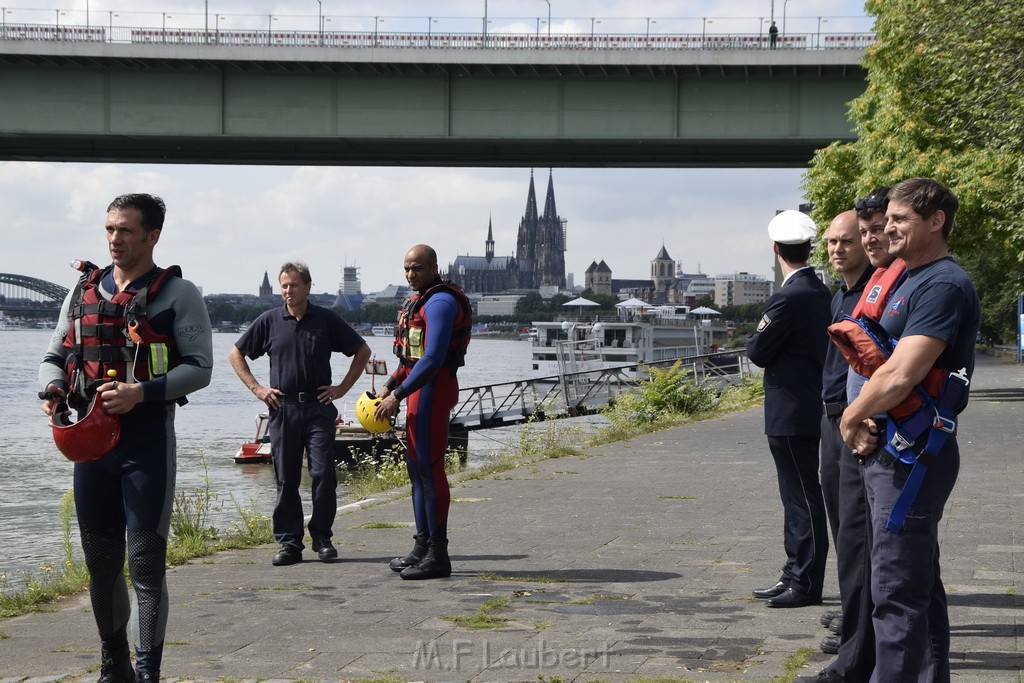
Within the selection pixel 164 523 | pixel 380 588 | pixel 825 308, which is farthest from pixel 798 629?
pixel 164 523

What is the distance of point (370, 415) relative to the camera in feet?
25.7

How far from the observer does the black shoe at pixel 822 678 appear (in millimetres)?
4723

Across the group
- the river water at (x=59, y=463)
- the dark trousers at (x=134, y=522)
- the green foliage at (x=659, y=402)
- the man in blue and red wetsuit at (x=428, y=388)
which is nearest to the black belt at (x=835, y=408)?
the man in blue and red wetsuit at (x=428, y=388)

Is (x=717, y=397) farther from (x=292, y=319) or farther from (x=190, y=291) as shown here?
(x=190, y=291)

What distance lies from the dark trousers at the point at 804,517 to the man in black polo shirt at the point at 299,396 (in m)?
2.96

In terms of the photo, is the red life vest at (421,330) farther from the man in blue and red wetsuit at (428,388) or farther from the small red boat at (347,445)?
the small red boat at (347,445)

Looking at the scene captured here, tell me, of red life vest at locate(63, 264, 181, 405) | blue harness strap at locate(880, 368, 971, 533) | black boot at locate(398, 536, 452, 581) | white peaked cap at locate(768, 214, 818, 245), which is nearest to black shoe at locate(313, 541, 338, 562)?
black boot at locate(398, 536, 452, 581)

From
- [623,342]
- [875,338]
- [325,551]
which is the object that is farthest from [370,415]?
[623,342]

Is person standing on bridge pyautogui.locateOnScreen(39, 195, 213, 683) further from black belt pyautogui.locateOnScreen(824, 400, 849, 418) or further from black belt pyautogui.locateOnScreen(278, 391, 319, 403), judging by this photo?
black belt pyautogui.locateOnScreen(278, 391, 319, 403)

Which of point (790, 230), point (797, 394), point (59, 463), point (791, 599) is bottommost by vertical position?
point (59, 463)

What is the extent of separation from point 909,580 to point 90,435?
295 cm

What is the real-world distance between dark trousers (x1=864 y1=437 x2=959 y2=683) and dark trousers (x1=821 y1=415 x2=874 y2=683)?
458mm

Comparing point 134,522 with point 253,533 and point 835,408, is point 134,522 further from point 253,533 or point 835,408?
point 253,533

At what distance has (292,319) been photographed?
8172 millimetres
